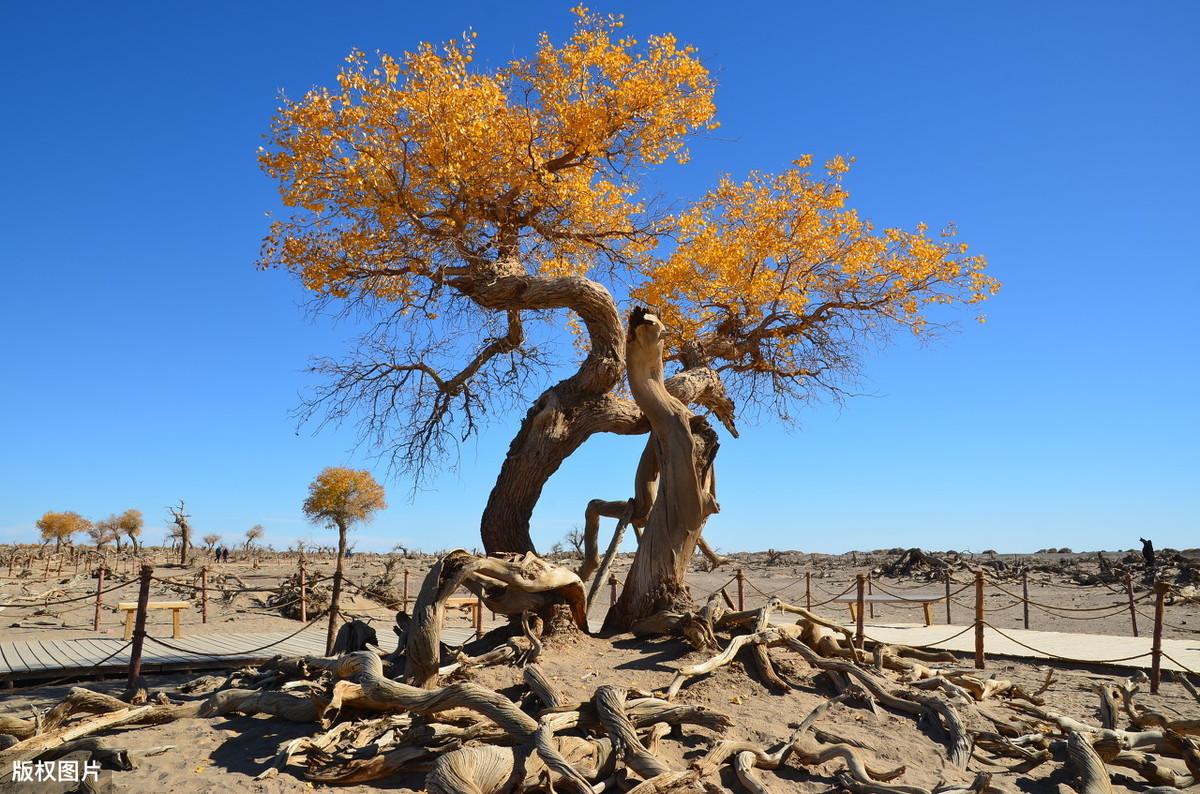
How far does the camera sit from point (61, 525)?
51.7 metres

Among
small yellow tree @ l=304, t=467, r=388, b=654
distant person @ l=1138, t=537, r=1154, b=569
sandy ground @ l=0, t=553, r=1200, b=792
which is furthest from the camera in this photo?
small yellow tree @ l=304, t=467, r=388, b=654

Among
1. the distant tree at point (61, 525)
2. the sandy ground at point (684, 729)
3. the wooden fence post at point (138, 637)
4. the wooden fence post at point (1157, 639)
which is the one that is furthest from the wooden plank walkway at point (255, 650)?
the distant tree at point (61, 525)

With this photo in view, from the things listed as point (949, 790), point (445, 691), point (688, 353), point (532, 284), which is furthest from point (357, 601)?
point (949, 790)

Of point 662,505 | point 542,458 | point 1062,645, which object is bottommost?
point 1062,645

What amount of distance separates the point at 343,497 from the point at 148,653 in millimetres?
32061

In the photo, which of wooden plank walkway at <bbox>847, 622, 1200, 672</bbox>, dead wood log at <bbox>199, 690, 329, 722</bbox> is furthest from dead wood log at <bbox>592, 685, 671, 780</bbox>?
wooden plank walkway at <bbox>847, 622, 1200, 672</bbox>

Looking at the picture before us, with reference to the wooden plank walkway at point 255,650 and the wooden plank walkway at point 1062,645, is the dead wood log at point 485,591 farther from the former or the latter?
the wooden plank walkway at point 1062,645

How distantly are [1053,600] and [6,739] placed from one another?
74.1ft

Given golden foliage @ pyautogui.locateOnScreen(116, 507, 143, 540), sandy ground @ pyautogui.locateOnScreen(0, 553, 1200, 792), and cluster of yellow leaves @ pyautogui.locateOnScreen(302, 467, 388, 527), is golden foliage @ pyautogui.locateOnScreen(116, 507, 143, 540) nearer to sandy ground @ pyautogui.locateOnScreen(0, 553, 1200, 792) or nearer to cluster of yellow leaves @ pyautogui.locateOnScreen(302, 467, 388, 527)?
cluster of yellow leaves @ pyautogui.locateOnScreen(302, 467, 388, 527)

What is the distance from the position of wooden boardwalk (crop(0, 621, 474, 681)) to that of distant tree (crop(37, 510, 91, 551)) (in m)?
Answer: 45.2

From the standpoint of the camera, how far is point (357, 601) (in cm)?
2159

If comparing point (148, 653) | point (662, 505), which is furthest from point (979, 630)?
point (148, 653)

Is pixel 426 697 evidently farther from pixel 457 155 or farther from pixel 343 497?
pixel 343 497

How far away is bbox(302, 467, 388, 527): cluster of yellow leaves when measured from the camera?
43719 millimetres
